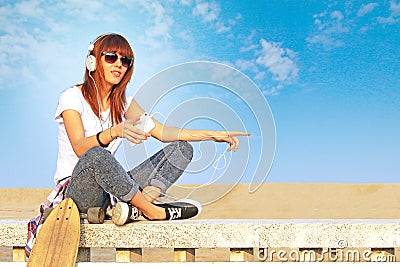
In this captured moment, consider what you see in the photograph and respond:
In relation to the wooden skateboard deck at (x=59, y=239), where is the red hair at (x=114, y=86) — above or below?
above

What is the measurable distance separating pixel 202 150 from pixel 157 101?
1.52 feet

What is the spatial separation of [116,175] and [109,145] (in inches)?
14.4

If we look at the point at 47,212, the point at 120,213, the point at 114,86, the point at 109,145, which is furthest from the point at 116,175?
the point at 114,86

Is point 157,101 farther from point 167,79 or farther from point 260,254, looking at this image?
point 260,254

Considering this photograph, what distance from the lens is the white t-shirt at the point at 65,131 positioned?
348cm

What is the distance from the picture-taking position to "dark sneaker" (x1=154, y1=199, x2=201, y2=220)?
3488 mm

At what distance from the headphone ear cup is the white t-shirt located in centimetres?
15

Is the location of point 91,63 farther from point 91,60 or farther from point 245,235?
point 245,235

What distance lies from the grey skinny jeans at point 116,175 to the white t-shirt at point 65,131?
0.19 m

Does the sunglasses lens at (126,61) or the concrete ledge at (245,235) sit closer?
the concrete ledge at (245,235)

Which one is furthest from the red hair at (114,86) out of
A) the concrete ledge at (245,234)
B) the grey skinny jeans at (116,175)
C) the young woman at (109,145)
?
the concrete ledge at (245,234)

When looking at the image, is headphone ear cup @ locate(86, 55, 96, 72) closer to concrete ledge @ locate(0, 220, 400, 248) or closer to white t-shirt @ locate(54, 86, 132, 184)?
white t-shirt @ locate(54, 86, 132, 184)

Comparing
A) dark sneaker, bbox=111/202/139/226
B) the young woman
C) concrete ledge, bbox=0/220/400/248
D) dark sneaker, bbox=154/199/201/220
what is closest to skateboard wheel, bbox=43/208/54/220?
the young woman

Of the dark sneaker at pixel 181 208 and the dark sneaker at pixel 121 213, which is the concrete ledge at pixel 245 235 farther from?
the dark sneaker at pixel 181 208
